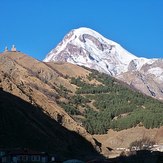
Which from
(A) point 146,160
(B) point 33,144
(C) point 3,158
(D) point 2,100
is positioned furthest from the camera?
(D) point 2,100

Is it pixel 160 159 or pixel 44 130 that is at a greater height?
pixel 44 130

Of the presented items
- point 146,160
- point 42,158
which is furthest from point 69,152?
point 42,158

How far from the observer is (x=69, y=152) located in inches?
7584

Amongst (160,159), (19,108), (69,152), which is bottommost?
(160,159)

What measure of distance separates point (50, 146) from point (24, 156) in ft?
161

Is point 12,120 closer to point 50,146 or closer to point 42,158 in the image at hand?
point 50,146

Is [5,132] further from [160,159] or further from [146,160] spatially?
[160,159]

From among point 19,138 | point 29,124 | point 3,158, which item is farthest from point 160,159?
point 29,124

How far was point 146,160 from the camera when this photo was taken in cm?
15700

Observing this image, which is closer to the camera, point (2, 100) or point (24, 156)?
point (24, 156)

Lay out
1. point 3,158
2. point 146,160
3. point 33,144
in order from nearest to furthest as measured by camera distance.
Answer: point 3,158
point 146,160
point 33,144

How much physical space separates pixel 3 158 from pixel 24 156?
517 centimetres

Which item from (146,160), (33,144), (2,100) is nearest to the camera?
(146,160)

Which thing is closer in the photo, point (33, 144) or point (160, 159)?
point (160, 159)
